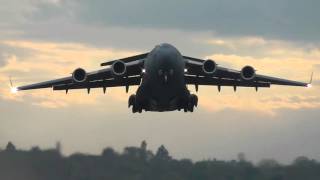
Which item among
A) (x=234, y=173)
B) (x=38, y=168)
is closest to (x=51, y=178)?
(x=38, y=168)

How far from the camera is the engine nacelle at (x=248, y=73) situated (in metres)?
42.2

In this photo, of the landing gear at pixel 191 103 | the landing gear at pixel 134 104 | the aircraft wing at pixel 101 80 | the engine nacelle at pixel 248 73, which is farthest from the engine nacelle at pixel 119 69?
the engine nacelle at pixel 248 73

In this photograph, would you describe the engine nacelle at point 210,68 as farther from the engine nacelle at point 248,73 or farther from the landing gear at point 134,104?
the landing gear at point 134,104

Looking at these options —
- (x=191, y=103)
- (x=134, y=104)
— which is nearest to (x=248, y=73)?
(x=191, y=103)

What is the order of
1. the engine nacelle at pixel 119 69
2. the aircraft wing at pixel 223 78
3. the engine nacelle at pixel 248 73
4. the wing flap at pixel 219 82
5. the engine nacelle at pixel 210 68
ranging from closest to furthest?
the engine nacelle at pixel 210 68 → the engine nacelle at pixel 119 69 → the engine nacelle at pixel 248 73 → the aircraft wing at pixel 223 78 → the wing flap at pixel 219 82

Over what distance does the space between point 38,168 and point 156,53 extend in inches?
408

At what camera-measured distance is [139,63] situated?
43219 mm

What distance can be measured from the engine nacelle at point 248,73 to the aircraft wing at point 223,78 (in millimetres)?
154

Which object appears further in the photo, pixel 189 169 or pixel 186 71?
pixel 189 169

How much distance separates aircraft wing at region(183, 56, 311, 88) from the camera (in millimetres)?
43438

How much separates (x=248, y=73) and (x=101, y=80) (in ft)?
23.4

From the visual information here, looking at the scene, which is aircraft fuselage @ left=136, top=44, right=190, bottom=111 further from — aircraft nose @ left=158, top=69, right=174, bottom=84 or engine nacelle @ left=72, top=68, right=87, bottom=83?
engine nacelle @ left=72, top=68, right=87, bottom=83

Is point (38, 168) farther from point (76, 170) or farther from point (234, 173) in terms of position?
point (234, 173)

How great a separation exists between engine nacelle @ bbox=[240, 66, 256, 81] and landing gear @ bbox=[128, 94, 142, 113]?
4.64 metres
